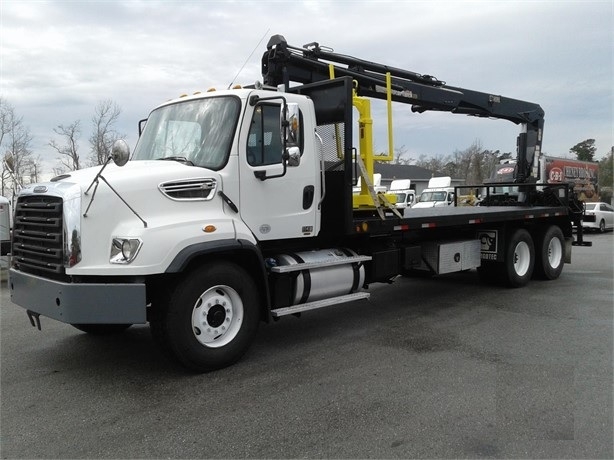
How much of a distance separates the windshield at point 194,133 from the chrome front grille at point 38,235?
4.21 feet

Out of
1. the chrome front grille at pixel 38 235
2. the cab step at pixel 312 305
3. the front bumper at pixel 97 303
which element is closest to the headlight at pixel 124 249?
the front bumper at pixel 97 303

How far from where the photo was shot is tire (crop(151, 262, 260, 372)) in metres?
4.63

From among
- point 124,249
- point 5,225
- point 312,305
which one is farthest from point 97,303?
point 5,225

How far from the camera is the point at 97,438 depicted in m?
3.66

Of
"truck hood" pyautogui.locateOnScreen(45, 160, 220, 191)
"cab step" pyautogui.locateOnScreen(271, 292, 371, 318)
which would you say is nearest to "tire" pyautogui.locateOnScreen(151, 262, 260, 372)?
"cab step" pyautogui.locateOnScreen(271, 292, 371, 318)

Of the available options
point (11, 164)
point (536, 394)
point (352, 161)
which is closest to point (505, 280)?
point (352, 161)

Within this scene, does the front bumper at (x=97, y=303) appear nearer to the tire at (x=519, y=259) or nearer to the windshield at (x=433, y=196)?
the tire at (x=519, y=259)

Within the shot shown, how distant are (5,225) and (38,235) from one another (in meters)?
7.26

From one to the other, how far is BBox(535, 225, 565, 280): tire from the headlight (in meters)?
8.26

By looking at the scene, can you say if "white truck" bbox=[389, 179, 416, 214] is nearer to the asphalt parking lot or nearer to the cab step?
the cab step

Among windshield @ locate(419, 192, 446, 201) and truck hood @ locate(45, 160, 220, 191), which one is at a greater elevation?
truck hood @ locate(45, 160, 220, 191)

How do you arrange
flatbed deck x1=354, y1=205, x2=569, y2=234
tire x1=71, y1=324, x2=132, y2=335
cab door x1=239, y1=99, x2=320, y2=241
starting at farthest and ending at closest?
flatbed deck x1=354, y1=205, x2=569, y2=234 → tire x1=71, y1=324, x2=132, y2=335 → cab door x1=239, y1=99, x2=320, y2=241

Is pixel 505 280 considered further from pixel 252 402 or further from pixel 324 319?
pixel 252 402

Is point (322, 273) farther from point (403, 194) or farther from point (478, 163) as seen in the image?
point (478, 163)
